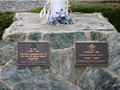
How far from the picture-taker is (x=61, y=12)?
4.25 m

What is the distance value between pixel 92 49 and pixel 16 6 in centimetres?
926

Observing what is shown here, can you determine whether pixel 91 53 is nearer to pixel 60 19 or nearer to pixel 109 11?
pixel 60 19

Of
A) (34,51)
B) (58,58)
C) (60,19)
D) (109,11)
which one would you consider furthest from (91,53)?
(109,11)

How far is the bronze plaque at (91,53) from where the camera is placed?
3502 mm

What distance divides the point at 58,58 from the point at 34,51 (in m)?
0.38

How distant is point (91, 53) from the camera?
3518 millimetres

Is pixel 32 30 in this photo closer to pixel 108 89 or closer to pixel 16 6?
pixel 108 89

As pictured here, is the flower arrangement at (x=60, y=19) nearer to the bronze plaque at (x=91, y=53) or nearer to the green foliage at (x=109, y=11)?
the bronze plaque at (x=91, y=53)

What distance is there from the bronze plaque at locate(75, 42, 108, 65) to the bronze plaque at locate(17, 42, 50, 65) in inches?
17.7

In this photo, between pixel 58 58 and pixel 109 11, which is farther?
pixel 109 11

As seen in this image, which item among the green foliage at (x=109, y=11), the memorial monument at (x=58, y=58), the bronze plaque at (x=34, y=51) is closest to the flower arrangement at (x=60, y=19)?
the memorial monument at (x=58, y=58)

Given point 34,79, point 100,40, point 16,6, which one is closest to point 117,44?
point 100,40

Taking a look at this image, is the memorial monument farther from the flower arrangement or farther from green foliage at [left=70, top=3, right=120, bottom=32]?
green foliage at [left=70, top=3, right=120, bottom=32]

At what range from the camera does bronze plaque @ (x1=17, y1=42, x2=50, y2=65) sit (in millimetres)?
3494
